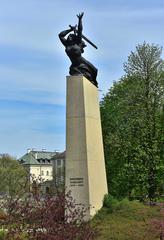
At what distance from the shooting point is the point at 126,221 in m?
19.5

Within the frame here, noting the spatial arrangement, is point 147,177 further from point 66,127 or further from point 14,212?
point 14,212

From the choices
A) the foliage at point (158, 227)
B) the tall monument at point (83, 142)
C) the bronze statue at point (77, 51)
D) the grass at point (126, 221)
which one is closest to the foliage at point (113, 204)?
the grass at point (126, 221)

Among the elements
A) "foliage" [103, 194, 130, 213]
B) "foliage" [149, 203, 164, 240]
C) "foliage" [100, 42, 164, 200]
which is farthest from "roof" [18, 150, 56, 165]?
"foliage" [149, 203, 164, 240]

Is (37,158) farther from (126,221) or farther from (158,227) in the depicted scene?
(158,227)

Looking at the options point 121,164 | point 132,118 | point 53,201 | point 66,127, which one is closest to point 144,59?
point 132,118

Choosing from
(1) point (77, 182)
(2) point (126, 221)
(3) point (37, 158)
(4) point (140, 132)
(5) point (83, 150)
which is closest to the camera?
(2) point (126, 221)

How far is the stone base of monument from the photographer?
2028 centimetres

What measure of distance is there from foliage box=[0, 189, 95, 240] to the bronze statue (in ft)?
37.5

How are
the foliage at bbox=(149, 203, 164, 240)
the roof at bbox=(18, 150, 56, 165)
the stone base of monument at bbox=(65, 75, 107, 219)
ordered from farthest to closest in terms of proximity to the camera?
the roof at bbox=(18, 150, 56, 165) → the stone base of monument at bbox=(65, 75, 107, 219) → the foliage at bbox=(149, 203, 164, 240)

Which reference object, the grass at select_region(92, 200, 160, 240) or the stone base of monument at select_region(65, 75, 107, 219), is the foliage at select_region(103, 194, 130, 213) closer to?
the grass at select_region(92, 200, 160, 240)

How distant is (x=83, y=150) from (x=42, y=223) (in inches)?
427

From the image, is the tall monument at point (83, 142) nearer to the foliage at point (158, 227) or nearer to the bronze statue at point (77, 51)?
the bronze statue at point (77, 51)

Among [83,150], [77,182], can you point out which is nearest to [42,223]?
[77,182]

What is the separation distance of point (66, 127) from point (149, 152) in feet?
43.2
